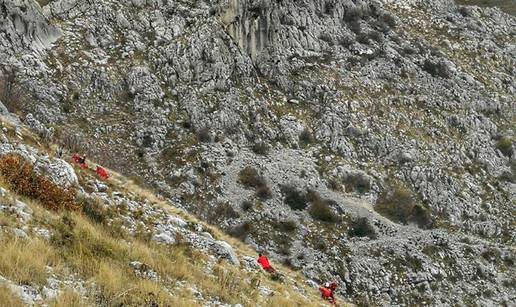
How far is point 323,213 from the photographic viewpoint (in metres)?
41.8

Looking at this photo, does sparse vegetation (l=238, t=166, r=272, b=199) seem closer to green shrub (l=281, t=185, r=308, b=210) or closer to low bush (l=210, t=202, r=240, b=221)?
green shrub (l=281, t=185, r=308, b=210)

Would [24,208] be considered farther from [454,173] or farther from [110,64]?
[454,173]

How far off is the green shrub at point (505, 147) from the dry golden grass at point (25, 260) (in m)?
57.1

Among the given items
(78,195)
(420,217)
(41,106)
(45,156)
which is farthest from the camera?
(420,217)

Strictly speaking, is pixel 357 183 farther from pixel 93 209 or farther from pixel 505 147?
pixel 93 209

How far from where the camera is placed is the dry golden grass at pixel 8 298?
6.39 meters

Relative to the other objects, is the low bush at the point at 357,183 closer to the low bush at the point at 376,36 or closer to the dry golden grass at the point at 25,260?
the low bush at the point at 376,36

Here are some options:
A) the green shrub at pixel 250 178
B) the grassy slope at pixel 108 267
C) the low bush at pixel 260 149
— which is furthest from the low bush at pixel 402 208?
the grassy slope at pixel 108 267

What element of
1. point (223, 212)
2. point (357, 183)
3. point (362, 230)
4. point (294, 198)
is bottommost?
point (223, 212)

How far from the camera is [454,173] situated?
49781 millimetres

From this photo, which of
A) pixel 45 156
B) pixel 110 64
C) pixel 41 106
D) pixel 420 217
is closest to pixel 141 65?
pixel 110 64

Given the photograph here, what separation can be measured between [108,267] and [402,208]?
3925 centimetres

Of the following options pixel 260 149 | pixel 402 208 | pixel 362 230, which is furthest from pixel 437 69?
pixel 362 230

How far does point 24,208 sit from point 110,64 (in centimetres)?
3810
